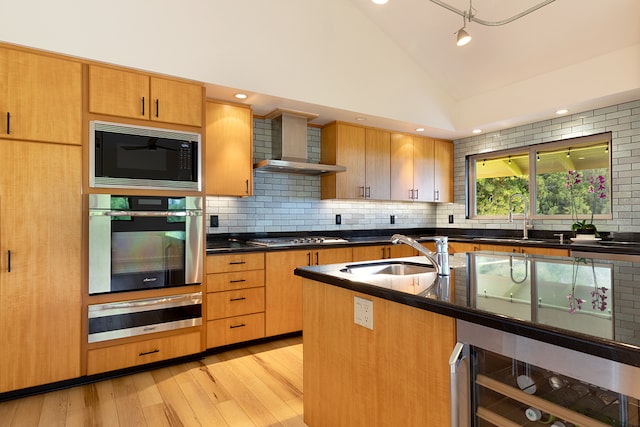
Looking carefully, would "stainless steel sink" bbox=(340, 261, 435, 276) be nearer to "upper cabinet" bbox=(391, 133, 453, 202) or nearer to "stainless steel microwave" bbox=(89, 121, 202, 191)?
"stainless steel microwave" bbox=(89, 121, 202, 191)

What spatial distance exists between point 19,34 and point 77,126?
65cm

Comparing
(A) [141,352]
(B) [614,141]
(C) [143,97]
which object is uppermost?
(C) [143,97]

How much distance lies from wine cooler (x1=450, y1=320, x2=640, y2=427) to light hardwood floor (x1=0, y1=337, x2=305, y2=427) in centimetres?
136

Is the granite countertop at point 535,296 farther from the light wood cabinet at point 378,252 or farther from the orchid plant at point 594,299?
the light wood cabinet at point 378,252

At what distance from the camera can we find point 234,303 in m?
3.35

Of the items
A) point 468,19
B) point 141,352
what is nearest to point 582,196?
point 468,19

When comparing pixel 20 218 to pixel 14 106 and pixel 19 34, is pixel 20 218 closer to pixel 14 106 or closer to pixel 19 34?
pixel 14 106

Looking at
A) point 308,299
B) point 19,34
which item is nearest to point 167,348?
point 308,299

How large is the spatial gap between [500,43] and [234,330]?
3.88 m

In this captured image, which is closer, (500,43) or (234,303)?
(234,303)

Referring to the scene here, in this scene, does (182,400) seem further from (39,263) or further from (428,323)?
(428,323)

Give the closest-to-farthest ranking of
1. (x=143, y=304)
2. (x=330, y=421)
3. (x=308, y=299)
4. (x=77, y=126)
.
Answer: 1. (x=330, y=421)
2. (x=308, y=299)
3. (x=77, y=126)
4. (x=143, y=304)

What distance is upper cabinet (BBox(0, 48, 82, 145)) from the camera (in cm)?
245

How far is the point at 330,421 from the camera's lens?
5.83 ft
